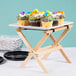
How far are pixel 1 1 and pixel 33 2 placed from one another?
54cm

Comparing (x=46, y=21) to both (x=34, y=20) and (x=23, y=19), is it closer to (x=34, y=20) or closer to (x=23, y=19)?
(x=34, y=20)

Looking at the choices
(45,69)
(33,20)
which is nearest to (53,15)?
(33,20)

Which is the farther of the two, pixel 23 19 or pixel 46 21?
pixel 23 19

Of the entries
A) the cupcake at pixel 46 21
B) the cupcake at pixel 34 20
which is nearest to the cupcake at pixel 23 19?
the cupcake at pixel 34 20

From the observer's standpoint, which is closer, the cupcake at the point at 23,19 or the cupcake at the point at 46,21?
the cupcake at the point at 46,21

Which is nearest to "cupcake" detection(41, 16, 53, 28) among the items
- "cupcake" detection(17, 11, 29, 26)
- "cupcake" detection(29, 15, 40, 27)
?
"cupcake" detection(29, 15, 40, 27)

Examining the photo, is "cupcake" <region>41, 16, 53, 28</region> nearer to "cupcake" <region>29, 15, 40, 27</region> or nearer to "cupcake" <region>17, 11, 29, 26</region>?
"cupcake" <region>29, 15, 40, 27</region>

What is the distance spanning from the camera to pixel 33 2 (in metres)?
4.21

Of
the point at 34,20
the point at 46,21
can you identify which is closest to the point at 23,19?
the point at 34,20

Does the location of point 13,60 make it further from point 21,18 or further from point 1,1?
point 1,1

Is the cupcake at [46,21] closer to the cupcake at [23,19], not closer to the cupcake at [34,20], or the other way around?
the cupcake at [34,20]

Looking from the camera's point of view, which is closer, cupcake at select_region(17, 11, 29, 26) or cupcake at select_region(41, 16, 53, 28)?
cupcake at select_region(41, 16, 53, 28)

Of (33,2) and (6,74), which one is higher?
(33,2)

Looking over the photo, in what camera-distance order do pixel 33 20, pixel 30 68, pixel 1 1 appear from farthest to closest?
pixel 1 1
pixel 30 68
pixel 33 20
